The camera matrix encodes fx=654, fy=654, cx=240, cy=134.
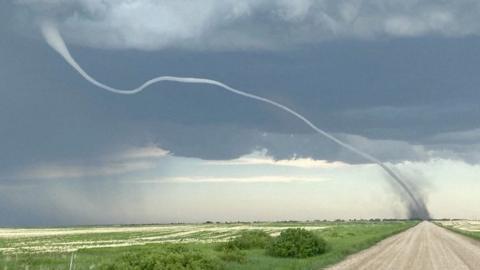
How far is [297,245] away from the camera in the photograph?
A: 48.4m

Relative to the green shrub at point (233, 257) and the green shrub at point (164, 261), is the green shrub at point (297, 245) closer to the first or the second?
the green shrub at point (233, 257)

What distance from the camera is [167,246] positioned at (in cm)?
3462

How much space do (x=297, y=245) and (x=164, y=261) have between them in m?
19.1

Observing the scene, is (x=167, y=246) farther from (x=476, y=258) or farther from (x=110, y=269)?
(x=476, y=258)

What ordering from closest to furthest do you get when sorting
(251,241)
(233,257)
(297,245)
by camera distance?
(233,257) → (297,245) → (251,241)

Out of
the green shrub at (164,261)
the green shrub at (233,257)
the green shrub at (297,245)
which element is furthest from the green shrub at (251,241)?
the green shrub at (164,261)

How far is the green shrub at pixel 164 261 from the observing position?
3033 cm

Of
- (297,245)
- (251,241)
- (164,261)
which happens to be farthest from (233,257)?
(251,241)

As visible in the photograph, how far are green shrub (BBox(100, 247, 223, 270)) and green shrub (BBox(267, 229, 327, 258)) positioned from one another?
14990 millimetres

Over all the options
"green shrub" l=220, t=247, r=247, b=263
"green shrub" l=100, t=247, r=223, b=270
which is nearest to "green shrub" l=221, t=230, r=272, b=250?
"green shrub" l=220, t=247, r=247, b=263

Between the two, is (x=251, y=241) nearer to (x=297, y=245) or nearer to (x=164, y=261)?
(x=297, y=245)

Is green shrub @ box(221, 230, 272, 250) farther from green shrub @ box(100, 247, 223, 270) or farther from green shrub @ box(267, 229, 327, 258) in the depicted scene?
green shrub @ box(100, 247, 223, 270)

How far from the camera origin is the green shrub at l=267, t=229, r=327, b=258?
157ft

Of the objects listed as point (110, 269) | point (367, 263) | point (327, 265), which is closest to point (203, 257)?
point (110, 269)
